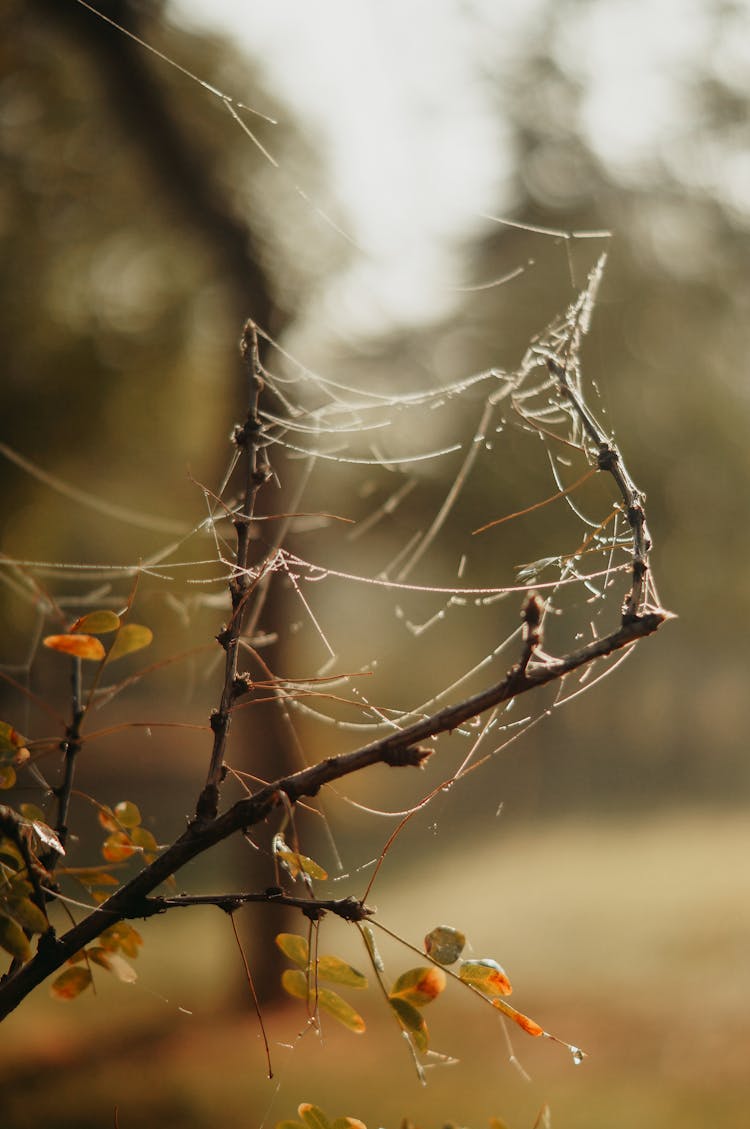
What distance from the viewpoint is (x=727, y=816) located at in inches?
376

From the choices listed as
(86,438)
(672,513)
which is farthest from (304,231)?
(672,513)

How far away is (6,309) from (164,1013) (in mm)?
3629

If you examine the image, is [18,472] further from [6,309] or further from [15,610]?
[15,610]

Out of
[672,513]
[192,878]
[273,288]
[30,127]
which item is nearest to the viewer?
[30,127]

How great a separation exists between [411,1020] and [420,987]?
2 centimetres

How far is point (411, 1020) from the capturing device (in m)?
0.63

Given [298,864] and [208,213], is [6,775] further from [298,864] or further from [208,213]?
[208,213]

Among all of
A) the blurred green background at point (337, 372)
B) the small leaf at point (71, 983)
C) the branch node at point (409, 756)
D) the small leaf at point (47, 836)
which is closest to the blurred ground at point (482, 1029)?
the blurred green background at point (337, 372)

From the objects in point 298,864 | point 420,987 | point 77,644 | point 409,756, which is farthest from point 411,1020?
point 77,644

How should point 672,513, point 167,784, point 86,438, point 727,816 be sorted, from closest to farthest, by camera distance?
point 86,438 → point 672,513 → point 727,816 → point 167,784

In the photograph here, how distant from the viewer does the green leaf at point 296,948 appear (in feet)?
2.13

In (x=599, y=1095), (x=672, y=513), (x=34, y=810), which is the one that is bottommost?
(x=599, y=1095)

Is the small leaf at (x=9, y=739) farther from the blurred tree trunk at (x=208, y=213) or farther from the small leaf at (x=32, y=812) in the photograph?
the blurred tree trunk at (x=208, y=213)

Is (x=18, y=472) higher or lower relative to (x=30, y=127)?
lower
